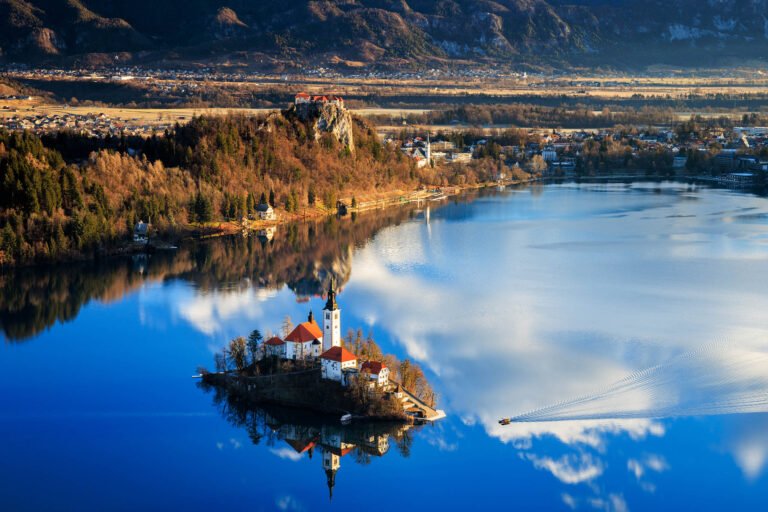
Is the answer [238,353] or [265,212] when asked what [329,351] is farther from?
[265,212]

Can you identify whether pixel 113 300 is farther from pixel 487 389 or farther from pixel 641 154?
pixel 641 154

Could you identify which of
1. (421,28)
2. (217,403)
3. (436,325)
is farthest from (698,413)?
(421,28)

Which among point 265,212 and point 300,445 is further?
point 265,212

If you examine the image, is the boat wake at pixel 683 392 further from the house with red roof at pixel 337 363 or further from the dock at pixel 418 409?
the house with red roof at pixel 337 363

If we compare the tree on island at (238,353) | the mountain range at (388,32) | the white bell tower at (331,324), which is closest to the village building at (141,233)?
the tree on island at (238,353)

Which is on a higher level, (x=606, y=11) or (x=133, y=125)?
(x=606, y=11)

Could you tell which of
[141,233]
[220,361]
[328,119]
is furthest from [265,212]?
[220,361]
